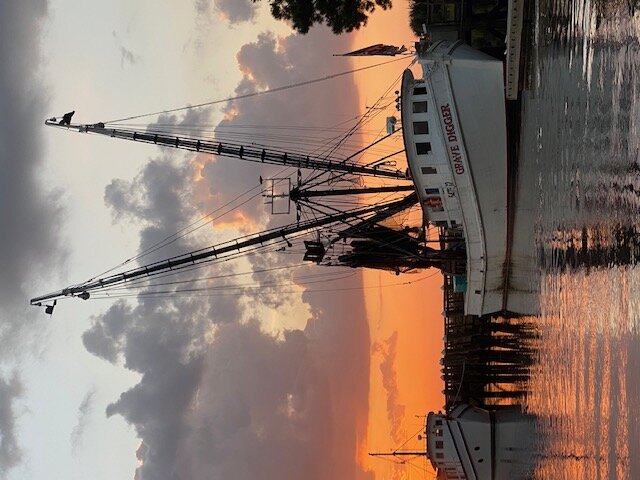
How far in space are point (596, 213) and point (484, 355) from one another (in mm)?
36366

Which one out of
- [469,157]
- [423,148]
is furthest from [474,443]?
[423,148]

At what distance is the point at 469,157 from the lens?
33938mm

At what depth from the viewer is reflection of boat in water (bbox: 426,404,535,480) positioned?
4516 cm

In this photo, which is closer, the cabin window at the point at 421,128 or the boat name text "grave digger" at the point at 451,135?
the boat name text "grave digger" at the point at 451,135

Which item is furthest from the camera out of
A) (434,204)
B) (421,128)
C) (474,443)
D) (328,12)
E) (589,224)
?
(474,443)

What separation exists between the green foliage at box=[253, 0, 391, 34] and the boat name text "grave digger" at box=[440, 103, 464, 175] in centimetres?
1066

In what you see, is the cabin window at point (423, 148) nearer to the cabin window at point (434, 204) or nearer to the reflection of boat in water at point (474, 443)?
the cabin window at point (434, 204)

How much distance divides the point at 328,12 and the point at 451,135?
40.6 feet

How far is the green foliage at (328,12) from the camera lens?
39.2 meters

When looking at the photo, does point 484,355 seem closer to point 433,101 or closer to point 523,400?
point 523,400

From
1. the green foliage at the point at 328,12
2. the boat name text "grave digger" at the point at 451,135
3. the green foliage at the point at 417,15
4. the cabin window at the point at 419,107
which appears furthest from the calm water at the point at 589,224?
the green foliage at the point at 417,15

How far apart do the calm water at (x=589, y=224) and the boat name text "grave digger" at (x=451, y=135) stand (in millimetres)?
4216

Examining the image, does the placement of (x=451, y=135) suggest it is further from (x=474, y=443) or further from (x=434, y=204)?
(x=474, y=443)

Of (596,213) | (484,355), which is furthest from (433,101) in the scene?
(484,355)
